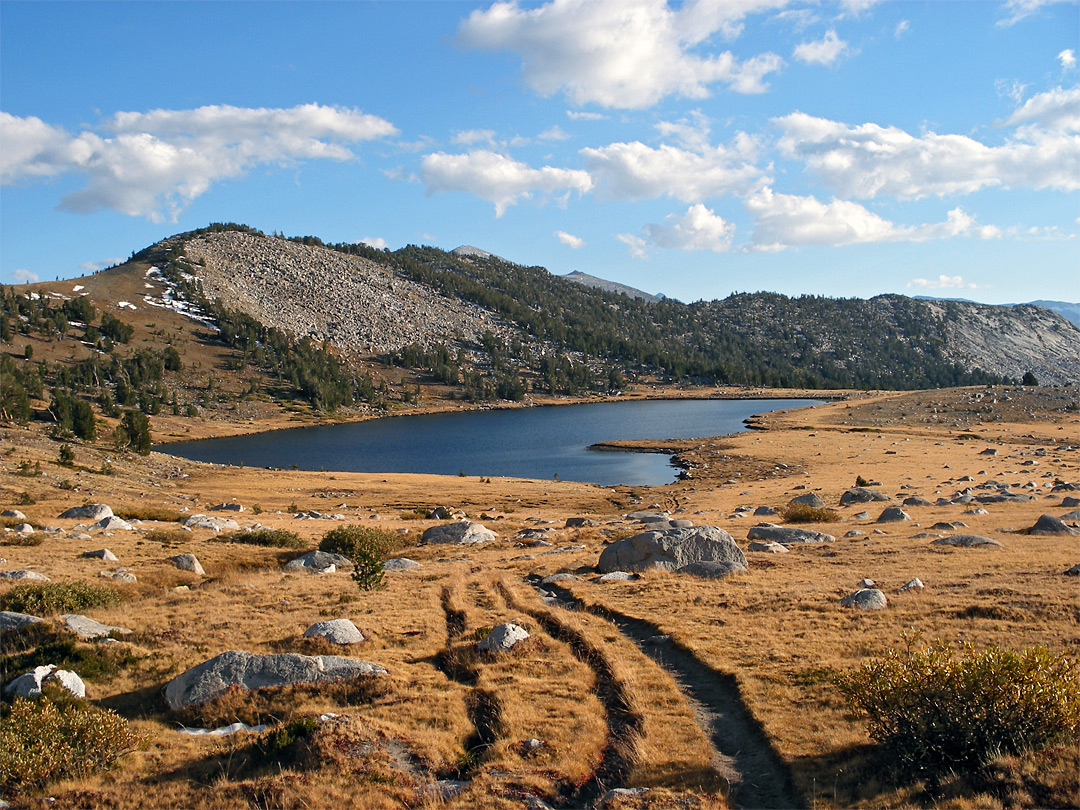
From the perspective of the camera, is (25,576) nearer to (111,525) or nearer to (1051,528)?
(111,525)

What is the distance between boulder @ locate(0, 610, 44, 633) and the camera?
1748 centimetres

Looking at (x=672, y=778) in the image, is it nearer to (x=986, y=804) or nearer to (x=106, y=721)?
(x=986, y=804)

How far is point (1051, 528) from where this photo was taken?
98.6 ft

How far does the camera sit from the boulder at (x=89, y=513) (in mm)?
38750

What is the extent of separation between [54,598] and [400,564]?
13.9 m

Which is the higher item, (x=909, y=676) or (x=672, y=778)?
(x=909, y=676)

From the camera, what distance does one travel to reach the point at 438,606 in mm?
22688

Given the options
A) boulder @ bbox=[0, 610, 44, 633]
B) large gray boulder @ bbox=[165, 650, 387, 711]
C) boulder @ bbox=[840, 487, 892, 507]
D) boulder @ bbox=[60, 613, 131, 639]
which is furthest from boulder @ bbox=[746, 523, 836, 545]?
boulder @ bbox=[0, 610, 44, 633]

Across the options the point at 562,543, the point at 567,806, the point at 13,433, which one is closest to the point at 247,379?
the point at 13,433

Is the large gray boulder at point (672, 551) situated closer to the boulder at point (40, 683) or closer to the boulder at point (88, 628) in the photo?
the boulder at point (88, 628)

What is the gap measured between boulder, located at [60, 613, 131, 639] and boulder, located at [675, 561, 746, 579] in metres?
19.5

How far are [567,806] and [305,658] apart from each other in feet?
25.7

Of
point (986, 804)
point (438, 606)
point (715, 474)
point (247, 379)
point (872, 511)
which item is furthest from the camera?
point (247, 379)

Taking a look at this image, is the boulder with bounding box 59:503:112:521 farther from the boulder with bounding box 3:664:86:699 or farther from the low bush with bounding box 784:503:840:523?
the low bush with bounding box 784:503:840:523
